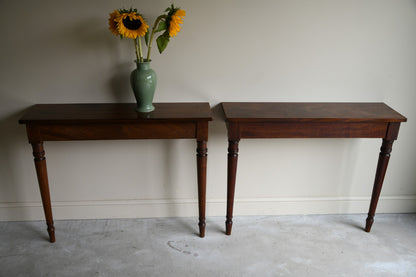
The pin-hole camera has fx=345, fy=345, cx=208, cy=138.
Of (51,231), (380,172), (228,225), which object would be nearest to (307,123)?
(380,172)

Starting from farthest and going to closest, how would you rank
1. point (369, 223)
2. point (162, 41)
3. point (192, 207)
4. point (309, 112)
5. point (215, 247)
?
point (192, 207) → point (369, 223) → point (215, 247) → point (309, 112) → point (162, 41)

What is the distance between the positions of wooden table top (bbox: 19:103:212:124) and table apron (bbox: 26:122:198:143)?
4cm

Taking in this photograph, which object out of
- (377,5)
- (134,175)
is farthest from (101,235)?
(377,5)

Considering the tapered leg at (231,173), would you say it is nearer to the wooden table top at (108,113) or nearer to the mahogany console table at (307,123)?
the mahogany console table at (307,123)

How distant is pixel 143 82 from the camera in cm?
182

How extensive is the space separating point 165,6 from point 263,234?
4.87ft

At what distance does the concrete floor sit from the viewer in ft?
6.20

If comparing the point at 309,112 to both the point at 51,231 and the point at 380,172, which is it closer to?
the point at 380,172

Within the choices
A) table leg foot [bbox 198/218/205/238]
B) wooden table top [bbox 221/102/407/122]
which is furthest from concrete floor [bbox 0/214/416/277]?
wooden table top [bbox 221/102/407/122]

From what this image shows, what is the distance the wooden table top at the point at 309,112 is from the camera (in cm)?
183

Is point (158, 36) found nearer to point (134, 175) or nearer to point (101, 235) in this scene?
point (134, 175)

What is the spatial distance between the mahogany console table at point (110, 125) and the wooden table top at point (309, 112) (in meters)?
0.19

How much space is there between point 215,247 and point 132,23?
1341mm

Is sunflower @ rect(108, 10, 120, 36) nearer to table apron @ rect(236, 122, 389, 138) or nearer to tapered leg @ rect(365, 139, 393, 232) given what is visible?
table apron @ rect(236, 122, 389, 138)
